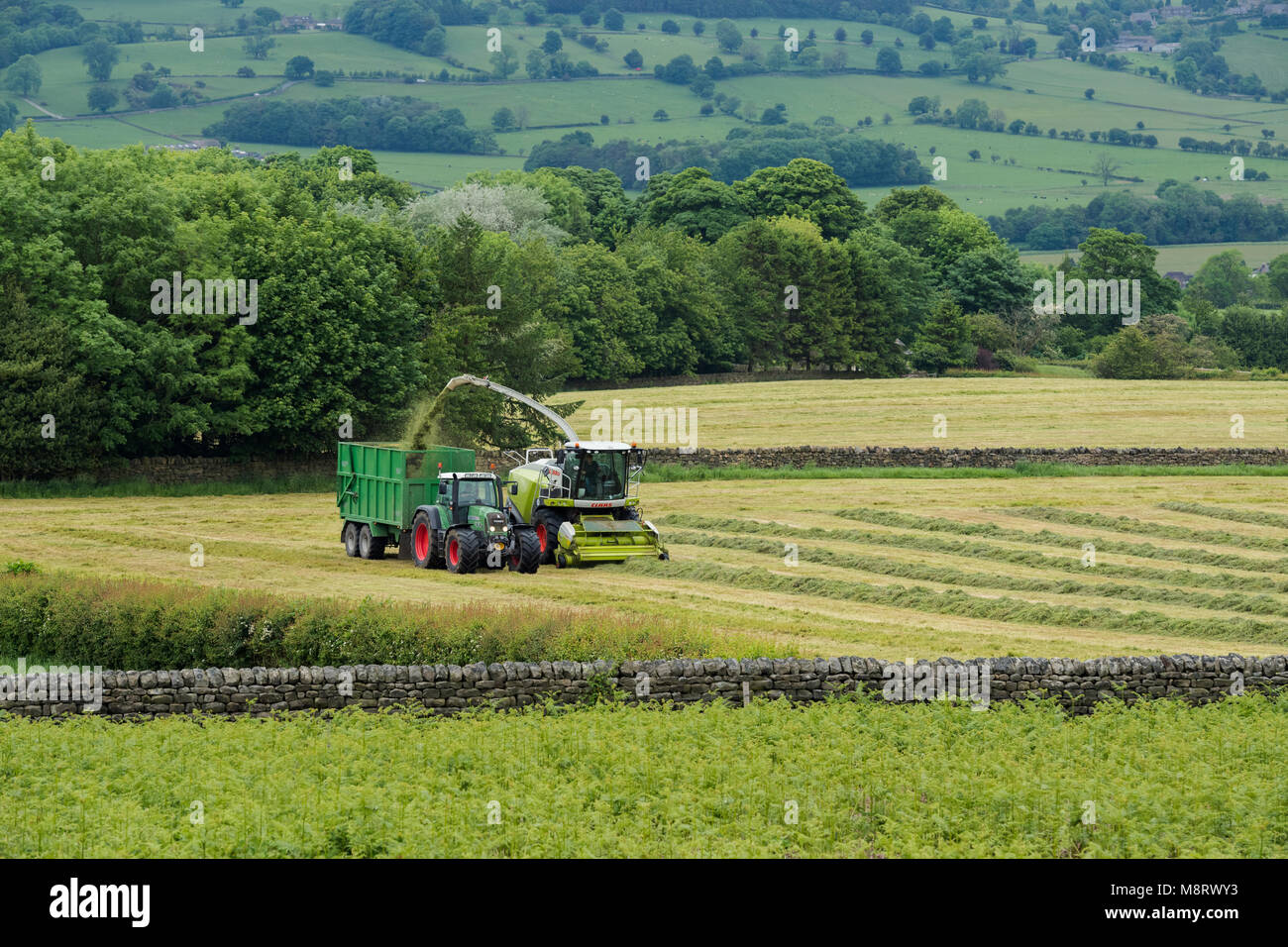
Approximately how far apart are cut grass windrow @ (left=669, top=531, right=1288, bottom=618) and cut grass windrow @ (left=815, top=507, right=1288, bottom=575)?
3.98m

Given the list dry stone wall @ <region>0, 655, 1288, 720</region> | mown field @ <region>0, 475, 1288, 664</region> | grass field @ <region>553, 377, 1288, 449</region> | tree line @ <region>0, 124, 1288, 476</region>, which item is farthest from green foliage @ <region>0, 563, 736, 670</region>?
grass field @ <region>553, 377, 1288, 449</region>

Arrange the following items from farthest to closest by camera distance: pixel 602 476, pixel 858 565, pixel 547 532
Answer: pixel 858 565 < pixel 547 532 < pixel 602 476

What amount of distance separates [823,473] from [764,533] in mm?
14927

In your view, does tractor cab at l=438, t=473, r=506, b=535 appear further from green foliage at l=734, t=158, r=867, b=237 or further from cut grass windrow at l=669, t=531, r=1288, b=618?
green foliage at l=734, t=158, r=867, b=237

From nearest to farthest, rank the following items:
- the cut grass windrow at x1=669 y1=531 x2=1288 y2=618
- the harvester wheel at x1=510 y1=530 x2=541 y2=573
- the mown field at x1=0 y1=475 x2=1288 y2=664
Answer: the mown field at x1=0 y1=475 x2=1288 y2=664 → the cut grass windrow at x1=669 y1=531 x2=1288 y2=618 → the harvester wheel at x1=510 y1=530 x2=541 y2=573

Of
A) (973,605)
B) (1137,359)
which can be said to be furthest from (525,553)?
(1137,359)

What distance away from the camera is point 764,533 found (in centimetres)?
3916

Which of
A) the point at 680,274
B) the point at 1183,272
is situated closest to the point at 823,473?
the point at 680,274

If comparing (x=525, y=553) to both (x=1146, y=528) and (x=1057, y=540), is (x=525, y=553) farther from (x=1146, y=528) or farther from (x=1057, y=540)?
(x=1146, y=528)

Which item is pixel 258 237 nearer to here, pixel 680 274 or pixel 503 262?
pixel 503 262

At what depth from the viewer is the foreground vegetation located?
516 inches

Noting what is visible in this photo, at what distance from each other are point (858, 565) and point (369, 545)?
38.9ft

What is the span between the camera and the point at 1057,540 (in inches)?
1474

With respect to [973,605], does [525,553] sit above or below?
above
